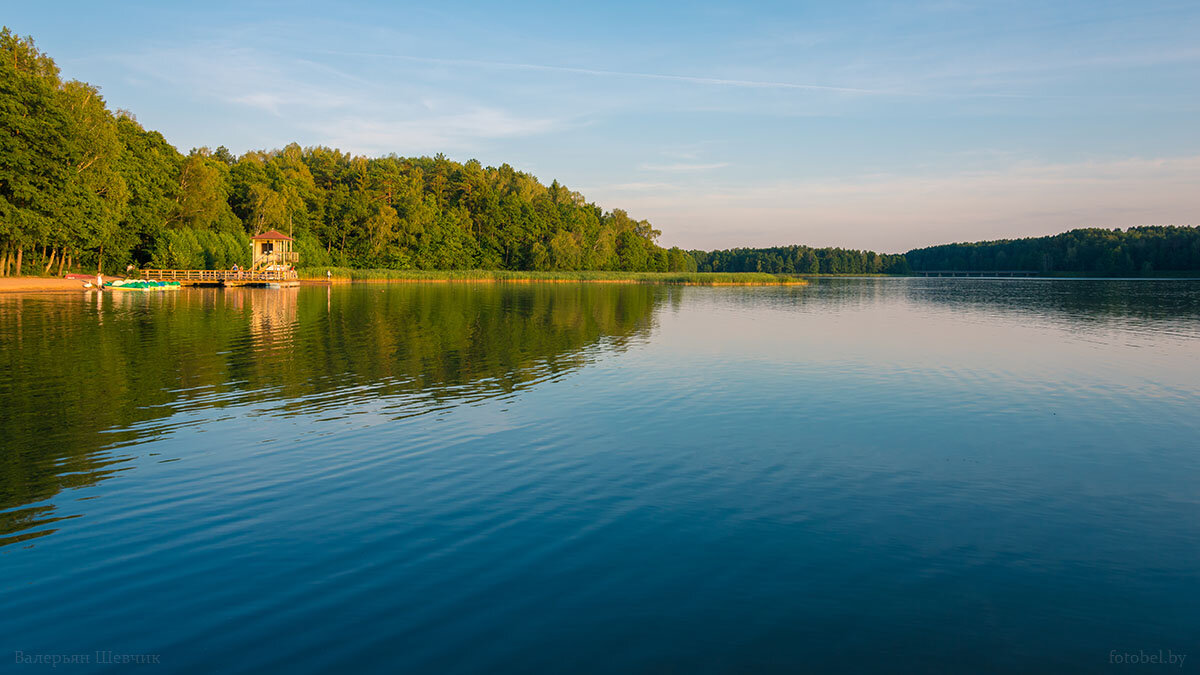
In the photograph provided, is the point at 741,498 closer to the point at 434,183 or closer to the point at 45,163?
the point at 45,163

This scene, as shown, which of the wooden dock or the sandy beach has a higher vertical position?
the wooden dock

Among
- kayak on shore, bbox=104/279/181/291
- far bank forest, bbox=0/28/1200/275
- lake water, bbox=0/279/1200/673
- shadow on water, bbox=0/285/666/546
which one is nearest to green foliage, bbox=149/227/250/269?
far bank forest, bbox=0/28/1200/275

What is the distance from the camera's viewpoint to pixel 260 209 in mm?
104375

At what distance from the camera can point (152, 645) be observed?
6379 mm

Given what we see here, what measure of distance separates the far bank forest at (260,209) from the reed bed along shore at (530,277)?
863 cm

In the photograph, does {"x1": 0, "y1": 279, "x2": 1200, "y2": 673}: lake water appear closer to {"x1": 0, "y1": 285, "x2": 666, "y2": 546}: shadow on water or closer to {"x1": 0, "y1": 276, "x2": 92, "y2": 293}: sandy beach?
{"x1": 0, "y1": 285, "x2": 666, "y2": 546}: shadow on water

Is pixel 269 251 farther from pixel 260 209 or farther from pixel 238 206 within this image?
pixel 238 206

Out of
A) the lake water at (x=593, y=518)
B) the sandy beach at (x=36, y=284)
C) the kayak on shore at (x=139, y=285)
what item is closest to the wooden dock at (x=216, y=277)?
the kayak on shore at (x=139, y=285)

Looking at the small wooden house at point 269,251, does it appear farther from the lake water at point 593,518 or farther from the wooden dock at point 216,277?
the lake water at point 593,518

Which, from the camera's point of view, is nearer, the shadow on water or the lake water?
the lake water

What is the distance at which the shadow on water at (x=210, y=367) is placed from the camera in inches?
501

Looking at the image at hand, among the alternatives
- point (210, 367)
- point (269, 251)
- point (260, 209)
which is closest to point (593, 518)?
point (210, 367)

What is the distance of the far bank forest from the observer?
6544 cm

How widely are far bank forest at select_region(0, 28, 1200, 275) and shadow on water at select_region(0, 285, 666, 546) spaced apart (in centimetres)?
2866
